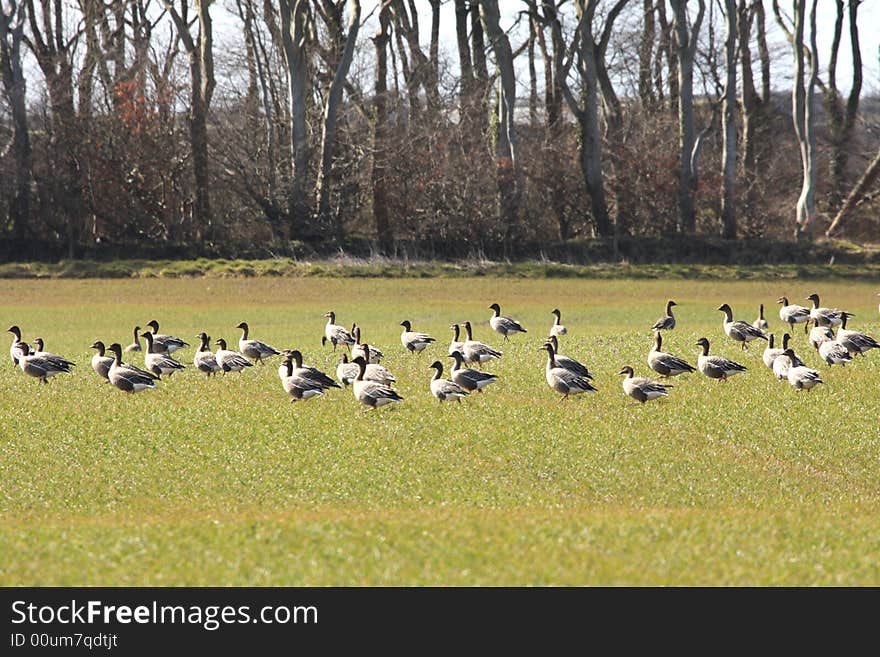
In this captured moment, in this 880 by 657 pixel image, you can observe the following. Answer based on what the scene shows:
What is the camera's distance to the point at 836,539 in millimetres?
11336

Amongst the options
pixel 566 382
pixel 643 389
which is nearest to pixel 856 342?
pixel 643 389

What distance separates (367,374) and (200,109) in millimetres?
38696

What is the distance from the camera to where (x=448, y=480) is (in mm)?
A: 14977

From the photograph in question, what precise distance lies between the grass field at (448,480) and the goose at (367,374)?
35 centimetres

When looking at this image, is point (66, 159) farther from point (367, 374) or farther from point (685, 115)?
point (367, 374)

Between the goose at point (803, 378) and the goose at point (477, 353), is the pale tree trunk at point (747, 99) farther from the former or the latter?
the goose at point (803, 378)

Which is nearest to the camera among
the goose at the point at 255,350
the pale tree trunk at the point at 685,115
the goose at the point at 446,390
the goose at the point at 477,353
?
the goose at the point at 446,390

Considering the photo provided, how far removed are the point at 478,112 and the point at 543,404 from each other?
41093 millimetres

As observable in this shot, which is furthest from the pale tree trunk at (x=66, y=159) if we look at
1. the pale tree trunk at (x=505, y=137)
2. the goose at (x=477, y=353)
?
the goose at (x=477, y=353)

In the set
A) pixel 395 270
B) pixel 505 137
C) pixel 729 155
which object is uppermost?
pixel 505 137

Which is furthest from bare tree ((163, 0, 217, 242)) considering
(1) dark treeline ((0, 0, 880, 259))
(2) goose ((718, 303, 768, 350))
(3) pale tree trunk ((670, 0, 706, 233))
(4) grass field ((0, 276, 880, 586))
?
(2) goose ((718, 303, 768, 350))

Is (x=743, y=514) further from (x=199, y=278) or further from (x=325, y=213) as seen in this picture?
(x=325, y=213)

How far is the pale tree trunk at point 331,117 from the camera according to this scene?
52594mm

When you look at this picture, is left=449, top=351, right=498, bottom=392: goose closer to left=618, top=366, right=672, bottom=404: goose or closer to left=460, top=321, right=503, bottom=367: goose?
left=618, top=366, right=672, bottom=404: goose
